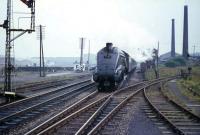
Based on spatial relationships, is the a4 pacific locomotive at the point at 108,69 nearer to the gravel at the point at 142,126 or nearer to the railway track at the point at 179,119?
the railway track at the point at 179,119

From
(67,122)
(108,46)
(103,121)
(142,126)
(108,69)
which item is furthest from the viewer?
(108,46)

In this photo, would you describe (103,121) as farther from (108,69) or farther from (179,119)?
(108,69)

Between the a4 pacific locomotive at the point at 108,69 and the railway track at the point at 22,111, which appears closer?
the railway track at the point at 22,111

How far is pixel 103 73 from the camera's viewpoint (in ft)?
100

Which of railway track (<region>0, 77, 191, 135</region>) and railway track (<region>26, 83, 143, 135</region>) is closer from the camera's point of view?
railway track (<region>26, 83, 143, 135</region>)

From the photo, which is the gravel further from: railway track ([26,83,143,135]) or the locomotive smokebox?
the locomotive smokebox

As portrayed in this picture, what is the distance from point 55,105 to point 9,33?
7.58m

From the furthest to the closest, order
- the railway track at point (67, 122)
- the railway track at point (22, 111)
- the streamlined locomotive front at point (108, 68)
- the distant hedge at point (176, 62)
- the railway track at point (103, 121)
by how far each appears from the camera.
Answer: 1. the distant hedge at point (176, 62)
2. the streamlined locomotive front at point (108, 68)
3. the railway track at point (22, 111)
4. the railway track at point (103, 121)
5. the railway track at point (67, 122)

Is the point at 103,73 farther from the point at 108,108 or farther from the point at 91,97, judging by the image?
the point at 108,108

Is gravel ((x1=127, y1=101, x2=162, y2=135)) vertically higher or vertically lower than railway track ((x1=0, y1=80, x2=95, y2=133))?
lower

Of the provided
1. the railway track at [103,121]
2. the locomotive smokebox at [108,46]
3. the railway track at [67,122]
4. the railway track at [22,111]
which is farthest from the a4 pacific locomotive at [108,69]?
the railway track at [67,122]

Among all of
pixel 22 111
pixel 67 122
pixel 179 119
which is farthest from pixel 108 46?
pixel 67 122

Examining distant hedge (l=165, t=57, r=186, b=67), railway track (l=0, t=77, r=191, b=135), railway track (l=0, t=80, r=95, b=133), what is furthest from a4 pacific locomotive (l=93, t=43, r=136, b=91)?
distant hedge (l=165, t=57, r=186, b=67)

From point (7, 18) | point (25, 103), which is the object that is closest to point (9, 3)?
point (7, 18)
